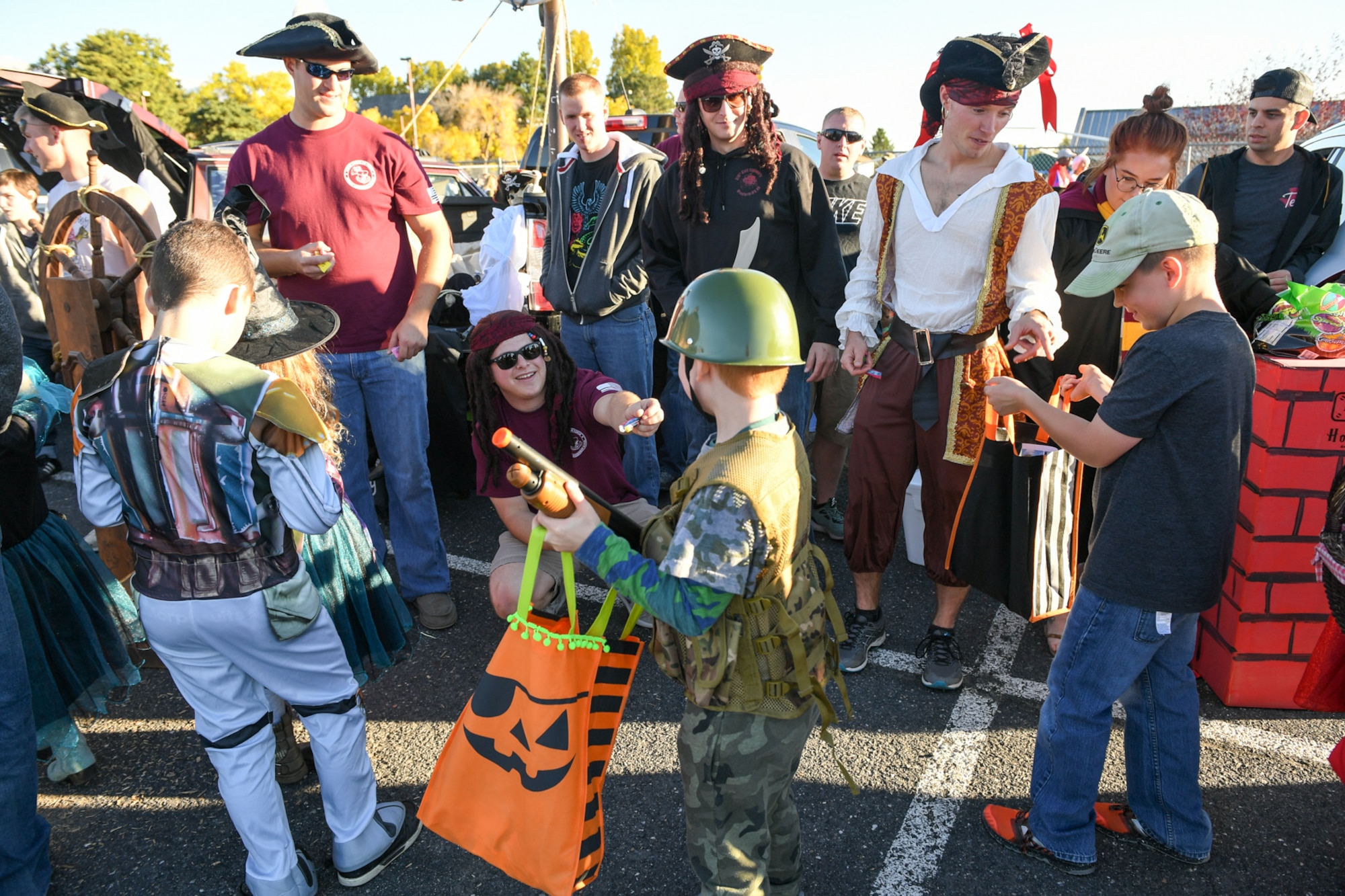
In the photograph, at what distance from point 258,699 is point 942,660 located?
2.41 metres

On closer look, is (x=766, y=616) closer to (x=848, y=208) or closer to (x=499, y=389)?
(x=499, y=389)

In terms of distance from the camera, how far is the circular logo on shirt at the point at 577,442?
3.23 metres

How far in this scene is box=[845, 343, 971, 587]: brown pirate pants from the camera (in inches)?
121

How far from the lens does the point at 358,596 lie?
8.39 ft

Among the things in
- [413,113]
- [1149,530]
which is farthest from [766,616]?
[413,113]

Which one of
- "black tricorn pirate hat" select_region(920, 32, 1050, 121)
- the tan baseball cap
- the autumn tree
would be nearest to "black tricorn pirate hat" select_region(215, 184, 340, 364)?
the tan baseball cap

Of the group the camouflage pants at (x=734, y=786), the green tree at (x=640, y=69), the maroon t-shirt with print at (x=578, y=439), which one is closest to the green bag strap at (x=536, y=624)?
the camouflage pants at (x=734, y=786)

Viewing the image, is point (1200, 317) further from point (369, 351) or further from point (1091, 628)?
point (369, 351)

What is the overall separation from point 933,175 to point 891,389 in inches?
32.2

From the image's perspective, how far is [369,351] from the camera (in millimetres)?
3555

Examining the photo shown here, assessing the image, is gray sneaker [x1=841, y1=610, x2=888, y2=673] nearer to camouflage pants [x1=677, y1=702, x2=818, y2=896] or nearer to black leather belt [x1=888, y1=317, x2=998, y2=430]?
black leather belt [x1=888, y1=317, x2=998, y2=430]

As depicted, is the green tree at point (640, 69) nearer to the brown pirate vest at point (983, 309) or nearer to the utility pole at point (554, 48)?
the utility pole at point (554, 48)

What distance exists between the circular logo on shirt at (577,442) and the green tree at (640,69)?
74044mm

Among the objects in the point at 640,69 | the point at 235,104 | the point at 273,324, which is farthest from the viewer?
the point at 640,69
